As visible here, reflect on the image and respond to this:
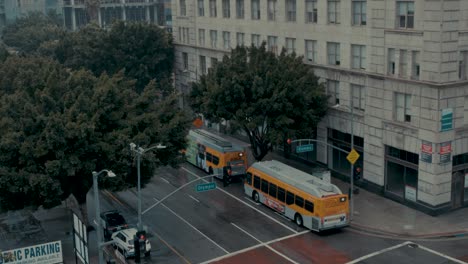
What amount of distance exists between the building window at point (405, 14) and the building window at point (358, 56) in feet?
15.6

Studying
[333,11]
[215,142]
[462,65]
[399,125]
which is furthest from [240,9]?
[462,65]

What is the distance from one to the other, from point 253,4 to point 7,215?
32.4 meters

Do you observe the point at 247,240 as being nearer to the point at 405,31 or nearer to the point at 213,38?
the point at 405,31

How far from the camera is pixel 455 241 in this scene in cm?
4000

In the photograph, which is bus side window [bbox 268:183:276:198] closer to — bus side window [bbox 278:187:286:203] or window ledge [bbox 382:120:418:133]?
bus side window [bbox 278:187:286:203]

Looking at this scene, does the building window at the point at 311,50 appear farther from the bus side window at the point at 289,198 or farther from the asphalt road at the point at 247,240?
the bus side window at the point at 289,198

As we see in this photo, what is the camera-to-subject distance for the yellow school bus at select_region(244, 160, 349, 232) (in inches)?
1607

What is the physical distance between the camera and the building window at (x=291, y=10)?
57.7 metres

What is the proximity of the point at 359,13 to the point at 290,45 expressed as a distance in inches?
406

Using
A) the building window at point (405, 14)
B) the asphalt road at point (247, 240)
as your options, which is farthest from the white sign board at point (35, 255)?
the building window at point (405, 14)

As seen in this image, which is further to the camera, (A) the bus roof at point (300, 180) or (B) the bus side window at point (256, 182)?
Result: (B) the bus side window at point (256, 182)

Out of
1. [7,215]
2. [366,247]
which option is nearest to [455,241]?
[366,247]

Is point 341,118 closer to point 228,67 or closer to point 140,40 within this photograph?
point 228,67

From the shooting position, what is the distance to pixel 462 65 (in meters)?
43.2
